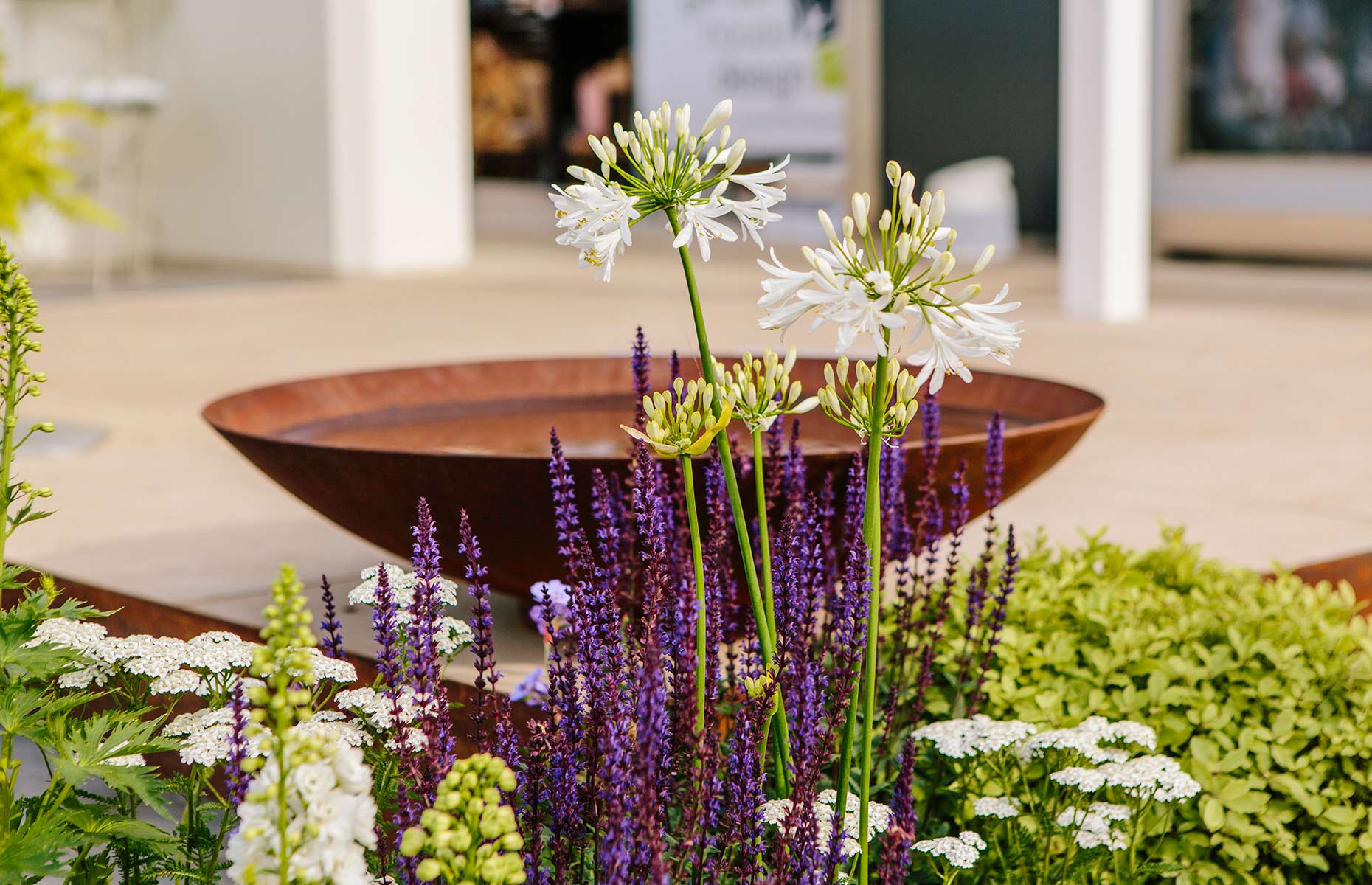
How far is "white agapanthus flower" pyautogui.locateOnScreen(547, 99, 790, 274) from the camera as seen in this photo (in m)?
1.09

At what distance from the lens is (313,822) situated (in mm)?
845

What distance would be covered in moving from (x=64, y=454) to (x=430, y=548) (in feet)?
Result: 10.5

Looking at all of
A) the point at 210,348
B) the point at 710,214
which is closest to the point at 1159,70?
the point at 210,348

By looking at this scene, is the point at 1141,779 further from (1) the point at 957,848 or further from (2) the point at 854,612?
(2) the point at 854,612

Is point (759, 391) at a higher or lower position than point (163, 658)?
higher

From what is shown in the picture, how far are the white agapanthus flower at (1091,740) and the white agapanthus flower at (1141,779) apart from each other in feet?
0.05

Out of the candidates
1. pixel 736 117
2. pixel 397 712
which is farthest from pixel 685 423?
pixel 736 117

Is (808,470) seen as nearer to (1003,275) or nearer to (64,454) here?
(64,454)

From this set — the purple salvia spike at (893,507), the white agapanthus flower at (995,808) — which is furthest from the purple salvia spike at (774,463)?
the white agapanthus flower at (995,808)

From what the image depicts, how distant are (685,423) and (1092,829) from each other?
0.73 meters

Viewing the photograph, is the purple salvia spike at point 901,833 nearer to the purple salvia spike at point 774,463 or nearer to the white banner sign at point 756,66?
the purple salvia spike at point 774,463

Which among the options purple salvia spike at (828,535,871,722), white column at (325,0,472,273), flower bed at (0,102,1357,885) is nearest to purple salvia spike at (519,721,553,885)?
flower bed at (0,102,1357,885)

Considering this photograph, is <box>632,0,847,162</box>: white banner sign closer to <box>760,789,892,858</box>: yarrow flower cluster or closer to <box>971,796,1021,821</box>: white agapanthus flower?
<box>971,796,1021,821</box>: white agapanthus flower

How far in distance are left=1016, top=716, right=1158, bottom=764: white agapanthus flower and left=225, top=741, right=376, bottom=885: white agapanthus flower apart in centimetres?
79
